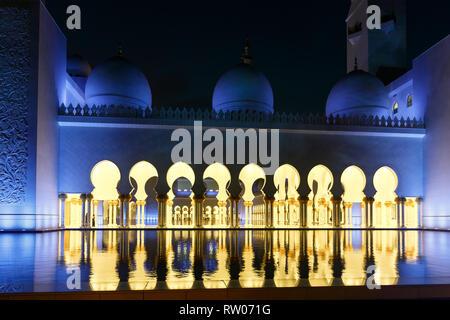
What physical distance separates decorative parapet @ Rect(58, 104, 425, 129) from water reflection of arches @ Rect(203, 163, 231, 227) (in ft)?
4.16

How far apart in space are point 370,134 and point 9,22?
8638 mm

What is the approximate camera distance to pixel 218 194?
11000 mm

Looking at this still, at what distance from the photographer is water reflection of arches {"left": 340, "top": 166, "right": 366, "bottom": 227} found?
10757mm

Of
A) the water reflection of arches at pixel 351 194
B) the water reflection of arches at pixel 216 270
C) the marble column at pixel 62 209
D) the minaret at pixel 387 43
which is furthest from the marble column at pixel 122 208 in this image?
the minaret at pixel 387 43

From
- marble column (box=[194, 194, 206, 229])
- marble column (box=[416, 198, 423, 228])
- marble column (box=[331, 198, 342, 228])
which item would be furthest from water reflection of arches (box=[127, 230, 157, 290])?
marble column (box=[416, 198, 423, 228])

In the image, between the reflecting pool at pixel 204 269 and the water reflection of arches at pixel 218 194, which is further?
the water reflection of arches at pixel 218 194

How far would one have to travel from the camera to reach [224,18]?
14.6m

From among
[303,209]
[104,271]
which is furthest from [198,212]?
[104,271]

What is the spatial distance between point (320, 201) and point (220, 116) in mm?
4079

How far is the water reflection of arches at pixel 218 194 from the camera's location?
34.8 feet

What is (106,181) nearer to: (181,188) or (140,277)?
(181,188)

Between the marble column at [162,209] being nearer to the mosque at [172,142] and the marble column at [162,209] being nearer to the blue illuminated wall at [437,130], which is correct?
the mosque at [172,142]

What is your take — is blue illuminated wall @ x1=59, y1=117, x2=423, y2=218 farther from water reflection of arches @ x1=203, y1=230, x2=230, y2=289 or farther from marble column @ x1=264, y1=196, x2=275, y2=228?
water reflection of arches @ x1=203, y1=230, x2=230, y2=289
